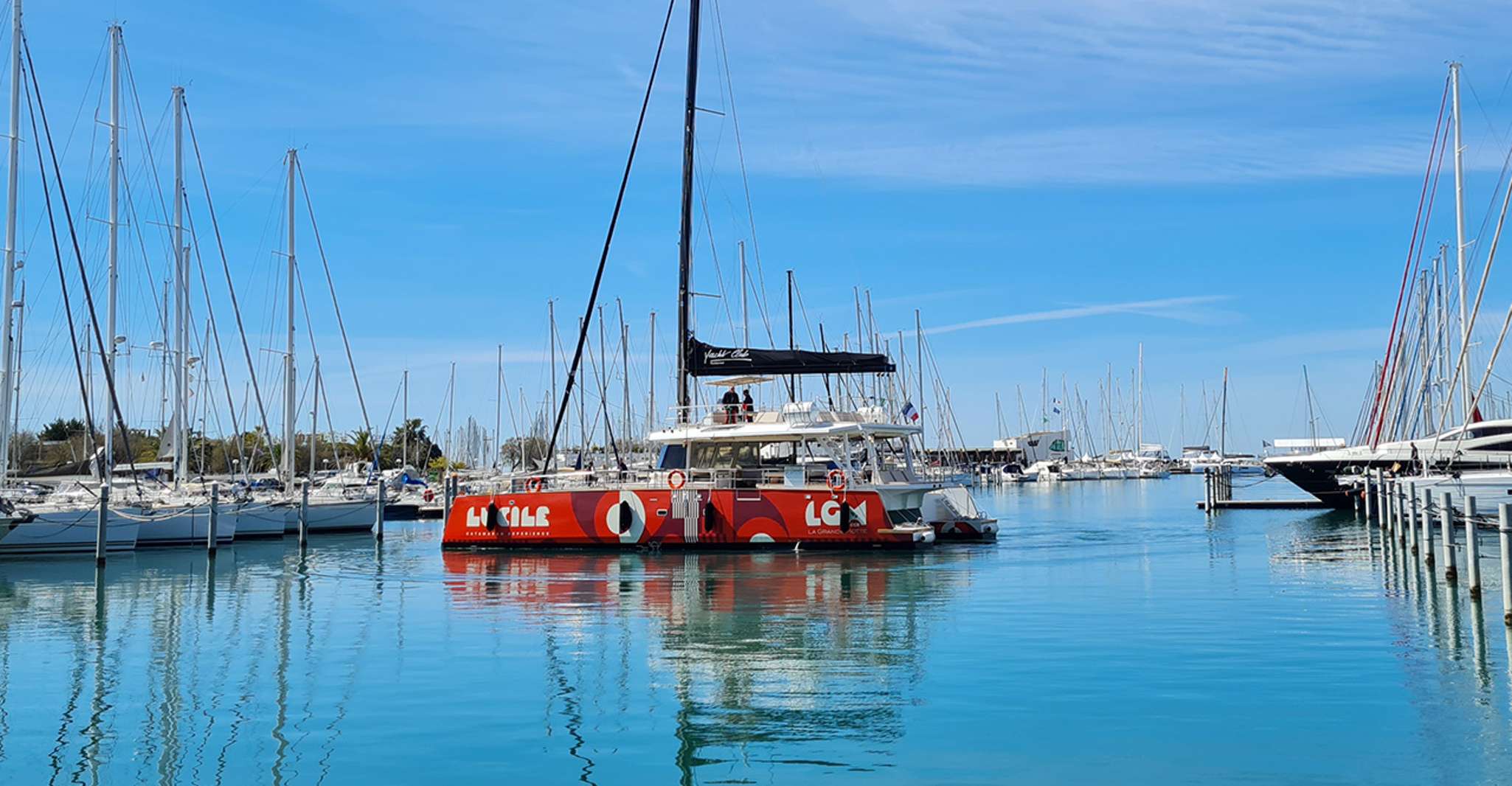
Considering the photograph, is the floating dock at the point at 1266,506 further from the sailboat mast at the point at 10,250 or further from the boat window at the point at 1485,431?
the sailboat mast at the point at 10,250

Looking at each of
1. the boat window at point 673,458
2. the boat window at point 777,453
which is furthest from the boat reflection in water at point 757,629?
the boat window at point 777,453

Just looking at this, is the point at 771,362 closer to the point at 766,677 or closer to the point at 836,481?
the point at 836,481

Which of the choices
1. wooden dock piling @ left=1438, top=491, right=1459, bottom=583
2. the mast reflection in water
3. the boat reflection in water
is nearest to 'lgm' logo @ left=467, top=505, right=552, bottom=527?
the boat reflection in water

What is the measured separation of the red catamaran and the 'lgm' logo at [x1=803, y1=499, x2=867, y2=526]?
2 cm

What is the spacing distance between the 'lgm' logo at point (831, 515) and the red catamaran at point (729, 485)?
2cm

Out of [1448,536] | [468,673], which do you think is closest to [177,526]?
[468,673]

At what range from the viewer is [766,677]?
562 inches

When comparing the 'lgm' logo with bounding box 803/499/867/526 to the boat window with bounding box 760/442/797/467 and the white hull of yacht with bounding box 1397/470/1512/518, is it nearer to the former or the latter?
the boat window with bounding box 760/442/797/467

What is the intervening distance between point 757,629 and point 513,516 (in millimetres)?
14417

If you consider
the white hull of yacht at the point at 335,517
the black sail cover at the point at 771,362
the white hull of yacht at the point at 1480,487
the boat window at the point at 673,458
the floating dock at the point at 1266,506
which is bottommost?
the floating dock at the point at 1266,506

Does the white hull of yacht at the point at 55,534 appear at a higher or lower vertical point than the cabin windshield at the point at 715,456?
lower

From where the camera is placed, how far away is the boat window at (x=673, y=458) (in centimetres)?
3175

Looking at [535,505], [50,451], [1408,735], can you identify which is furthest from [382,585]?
[50,451]

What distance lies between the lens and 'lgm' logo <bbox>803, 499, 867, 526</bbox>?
2938cm
